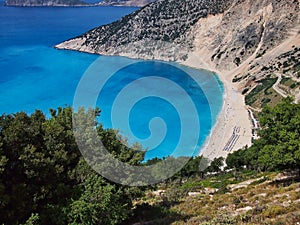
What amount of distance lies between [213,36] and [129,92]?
136 feet

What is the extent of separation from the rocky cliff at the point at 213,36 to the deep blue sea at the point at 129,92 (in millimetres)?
6178

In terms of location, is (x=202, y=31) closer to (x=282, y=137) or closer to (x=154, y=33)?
(x=154, y=33)

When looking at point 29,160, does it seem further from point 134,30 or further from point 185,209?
point 134,30

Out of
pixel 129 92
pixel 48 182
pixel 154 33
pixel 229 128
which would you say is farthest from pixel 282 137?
pixel 154 33

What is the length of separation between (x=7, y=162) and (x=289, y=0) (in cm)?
10038

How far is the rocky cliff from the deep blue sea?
20.3ft

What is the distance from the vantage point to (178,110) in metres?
70.8

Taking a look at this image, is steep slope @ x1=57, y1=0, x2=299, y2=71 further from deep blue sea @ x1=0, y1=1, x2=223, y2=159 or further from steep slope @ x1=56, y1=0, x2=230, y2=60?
deep blue sea @ x1=0, y1=1, x2=223, y2=159

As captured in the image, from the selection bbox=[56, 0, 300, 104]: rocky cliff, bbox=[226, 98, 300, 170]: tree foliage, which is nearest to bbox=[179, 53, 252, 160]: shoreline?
bbox=[56, 0, 300, 104]: rocky cliff

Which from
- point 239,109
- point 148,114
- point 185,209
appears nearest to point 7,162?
point 185,209

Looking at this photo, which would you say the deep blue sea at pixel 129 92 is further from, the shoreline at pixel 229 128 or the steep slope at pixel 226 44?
the steep slope at pixel 226 44

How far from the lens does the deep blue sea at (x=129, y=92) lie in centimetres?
6019

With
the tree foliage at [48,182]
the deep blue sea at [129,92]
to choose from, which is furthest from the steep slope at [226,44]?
the tree foliage at [48,182]

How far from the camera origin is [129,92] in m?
83.2
